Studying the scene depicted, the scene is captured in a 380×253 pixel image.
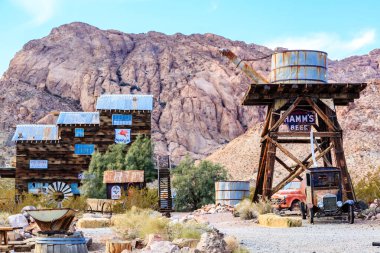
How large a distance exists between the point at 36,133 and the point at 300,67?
110ft

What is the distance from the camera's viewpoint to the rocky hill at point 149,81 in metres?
108

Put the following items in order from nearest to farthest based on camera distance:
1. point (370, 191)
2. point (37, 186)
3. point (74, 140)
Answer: point (370, 191)
point (74, 140)
point (37, 186)

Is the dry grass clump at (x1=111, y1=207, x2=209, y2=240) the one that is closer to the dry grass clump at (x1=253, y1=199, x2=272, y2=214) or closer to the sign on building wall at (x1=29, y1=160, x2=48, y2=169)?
the dry grass clump at (x1=253, y1=199, x2=272, y2=214)

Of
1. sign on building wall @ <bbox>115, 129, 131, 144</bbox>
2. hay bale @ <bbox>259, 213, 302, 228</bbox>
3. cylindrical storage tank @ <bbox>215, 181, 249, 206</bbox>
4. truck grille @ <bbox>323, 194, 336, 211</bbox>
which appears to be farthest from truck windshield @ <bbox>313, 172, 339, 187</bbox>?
sign on building wall @ <bbox>115, 129, 131, 144</bbox>

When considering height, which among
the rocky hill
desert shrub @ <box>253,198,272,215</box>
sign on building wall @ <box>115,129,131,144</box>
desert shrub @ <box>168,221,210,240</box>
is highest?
the rocky hill

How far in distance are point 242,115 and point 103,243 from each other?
98619 mm

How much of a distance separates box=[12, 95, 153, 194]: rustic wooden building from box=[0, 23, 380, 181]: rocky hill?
1784 inches

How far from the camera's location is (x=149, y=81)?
395 feet

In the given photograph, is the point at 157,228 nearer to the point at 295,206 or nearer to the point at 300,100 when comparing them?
the point at 300,100

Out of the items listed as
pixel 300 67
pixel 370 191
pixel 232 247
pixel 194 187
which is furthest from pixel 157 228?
pixel 194 187

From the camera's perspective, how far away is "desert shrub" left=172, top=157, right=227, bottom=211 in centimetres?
4644

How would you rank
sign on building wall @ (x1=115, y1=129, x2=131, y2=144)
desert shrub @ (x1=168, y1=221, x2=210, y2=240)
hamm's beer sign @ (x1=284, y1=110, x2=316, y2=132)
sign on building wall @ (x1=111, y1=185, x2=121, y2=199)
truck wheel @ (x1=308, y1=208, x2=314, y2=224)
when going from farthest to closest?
sign on building wall @ (x1=115, y1=129, x2=131, y2=144) < sign on building wall @ (x1=111, y1=185, x2=121, y2=199) < hamm's beer sign @ (x1=284, y1=110, x2=316, y2=132) < truck wheel @ (x1=308, y1=208, x2=314, y2=224) < desert shrub @ (x1=168, y1=221, x2=210, y2=240)

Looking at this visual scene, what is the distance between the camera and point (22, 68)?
126m

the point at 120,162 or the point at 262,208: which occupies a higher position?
the point at 120,162
